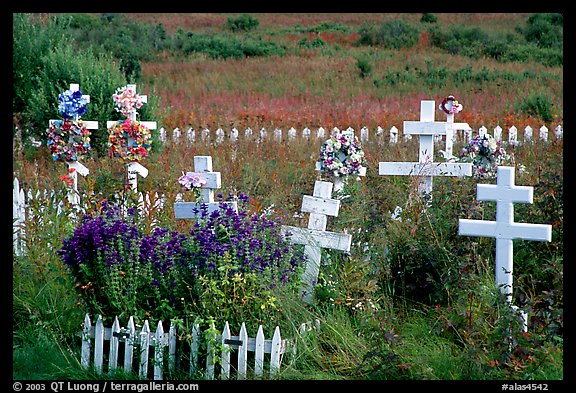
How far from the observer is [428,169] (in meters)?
6.12

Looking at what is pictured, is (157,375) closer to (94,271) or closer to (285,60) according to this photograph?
(94,271)

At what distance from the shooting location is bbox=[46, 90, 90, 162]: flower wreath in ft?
23.1

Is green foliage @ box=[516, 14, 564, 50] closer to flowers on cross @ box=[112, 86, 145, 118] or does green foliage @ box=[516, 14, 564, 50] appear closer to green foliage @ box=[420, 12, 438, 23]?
green foliage @ box=[420, 12, 438, 23]

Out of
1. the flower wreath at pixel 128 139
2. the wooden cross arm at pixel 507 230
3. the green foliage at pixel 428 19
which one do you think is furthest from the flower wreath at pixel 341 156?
the green foliage at pixel 428 19

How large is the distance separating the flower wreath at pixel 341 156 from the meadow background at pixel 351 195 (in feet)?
0.69

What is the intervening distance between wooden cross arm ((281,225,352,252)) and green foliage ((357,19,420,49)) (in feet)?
77.0

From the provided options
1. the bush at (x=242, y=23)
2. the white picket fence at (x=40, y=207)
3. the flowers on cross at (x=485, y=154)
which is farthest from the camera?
the bush at (x=242, y=23)

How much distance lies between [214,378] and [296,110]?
489 inches

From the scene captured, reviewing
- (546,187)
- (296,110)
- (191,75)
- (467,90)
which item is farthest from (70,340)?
(191,75)

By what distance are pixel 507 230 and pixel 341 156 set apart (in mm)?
1824

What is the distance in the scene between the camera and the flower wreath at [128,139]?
23.0 ft

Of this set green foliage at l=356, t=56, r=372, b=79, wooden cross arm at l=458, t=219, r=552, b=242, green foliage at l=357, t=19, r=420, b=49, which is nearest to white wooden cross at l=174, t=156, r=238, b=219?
wooden cross arm at l=458, t=219, r=552, b=242

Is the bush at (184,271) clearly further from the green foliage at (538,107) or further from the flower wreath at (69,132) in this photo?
the green foliage at (538,107)

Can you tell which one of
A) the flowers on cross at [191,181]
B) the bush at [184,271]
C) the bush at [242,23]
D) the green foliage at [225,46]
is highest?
the bush at [242,23]
